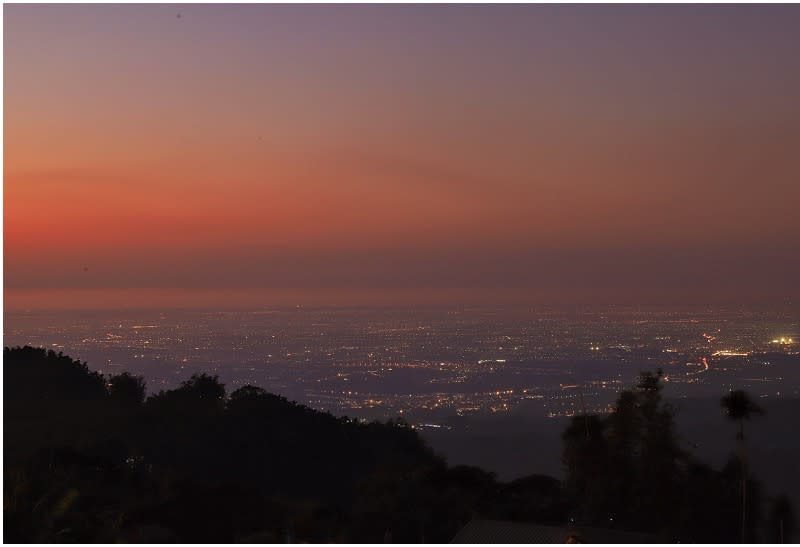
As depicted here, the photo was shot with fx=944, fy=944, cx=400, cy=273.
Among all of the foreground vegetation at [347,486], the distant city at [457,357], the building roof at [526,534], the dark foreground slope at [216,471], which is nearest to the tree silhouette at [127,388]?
the dark foreground slope at [216,471]

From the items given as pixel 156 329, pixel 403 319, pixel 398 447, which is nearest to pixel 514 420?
pixel 398 447

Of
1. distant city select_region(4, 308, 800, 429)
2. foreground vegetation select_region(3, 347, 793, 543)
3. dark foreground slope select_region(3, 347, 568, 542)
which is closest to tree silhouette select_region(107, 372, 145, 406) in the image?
dark foreground slope select_region(3, 347, 568, 542)

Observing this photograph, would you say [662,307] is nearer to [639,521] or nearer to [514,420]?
[514,420]

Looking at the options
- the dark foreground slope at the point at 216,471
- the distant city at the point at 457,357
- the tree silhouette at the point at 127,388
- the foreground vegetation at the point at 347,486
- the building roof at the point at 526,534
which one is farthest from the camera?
the distant city at the point at 457,357

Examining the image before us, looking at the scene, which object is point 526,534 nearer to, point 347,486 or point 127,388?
point 347,486

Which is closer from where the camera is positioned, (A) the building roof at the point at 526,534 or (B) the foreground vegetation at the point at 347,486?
(A) the building roof at the point at 526,534

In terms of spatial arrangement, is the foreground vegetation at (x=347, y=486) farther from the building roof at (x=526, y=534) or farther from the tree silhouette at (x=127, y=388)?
the tree silhouette at (x=127, y=388)

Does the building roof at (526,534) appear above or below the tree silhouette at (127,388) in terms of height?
below
